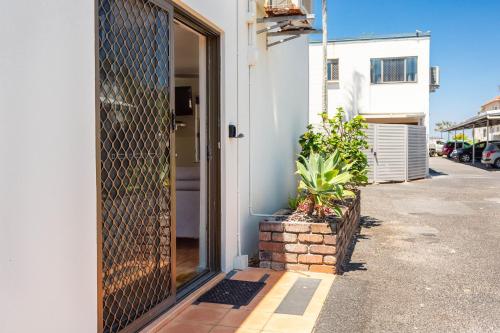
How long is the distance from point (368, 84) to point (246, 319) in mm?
18687

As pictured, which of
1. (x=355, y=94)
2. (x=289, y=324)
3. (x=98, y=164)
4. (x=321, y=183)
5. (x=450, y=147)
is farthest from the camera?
(x=450, y=147)

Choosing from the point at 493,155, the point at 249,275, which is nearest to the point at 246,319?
the point at 249,275

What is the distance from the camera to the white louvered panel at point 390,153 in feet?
54.7

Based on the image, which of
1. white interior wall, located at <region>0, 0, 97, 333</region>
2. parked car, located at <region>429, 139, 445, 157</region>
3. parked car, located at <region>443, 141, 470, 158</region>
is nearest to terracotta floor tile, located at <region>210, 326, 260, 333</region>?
Result: white interior wall, located at <region>0, 0, 97, 333</region>

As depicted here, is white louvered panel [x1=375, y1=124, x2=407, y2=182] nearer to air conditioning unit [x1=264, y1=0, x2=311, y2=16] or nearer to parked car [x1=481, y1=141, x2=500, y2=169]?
parked car [x1=481, y1=141, x2=500, y2=169]

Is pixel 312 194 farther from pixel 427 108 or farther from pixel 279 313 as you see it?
pixel 427 108

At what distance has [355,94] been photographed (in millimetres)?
20984

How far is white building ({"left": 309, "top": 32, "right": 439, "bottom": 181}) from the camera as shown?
2025 cm

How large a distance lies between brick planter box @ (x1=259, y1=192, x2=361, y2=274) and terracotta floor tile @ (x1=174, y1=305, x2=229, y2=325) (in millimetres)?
1269

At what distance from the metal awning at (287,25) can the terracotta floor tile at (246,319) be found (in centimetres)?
329

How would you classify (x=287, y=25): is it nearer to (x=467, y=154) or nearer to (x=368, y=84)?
(x=368, y=84)

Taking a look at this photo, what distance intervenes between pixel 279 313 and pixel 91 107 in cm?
203

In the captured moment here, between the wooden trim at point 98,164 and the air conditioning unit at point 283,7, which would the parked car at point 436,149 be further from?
the wooden trim at point 98,164

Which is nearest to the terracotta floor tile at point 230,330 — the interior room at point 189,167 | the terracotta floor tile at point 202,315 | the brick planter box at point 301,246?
the terracotta floor tile at point 202,315
